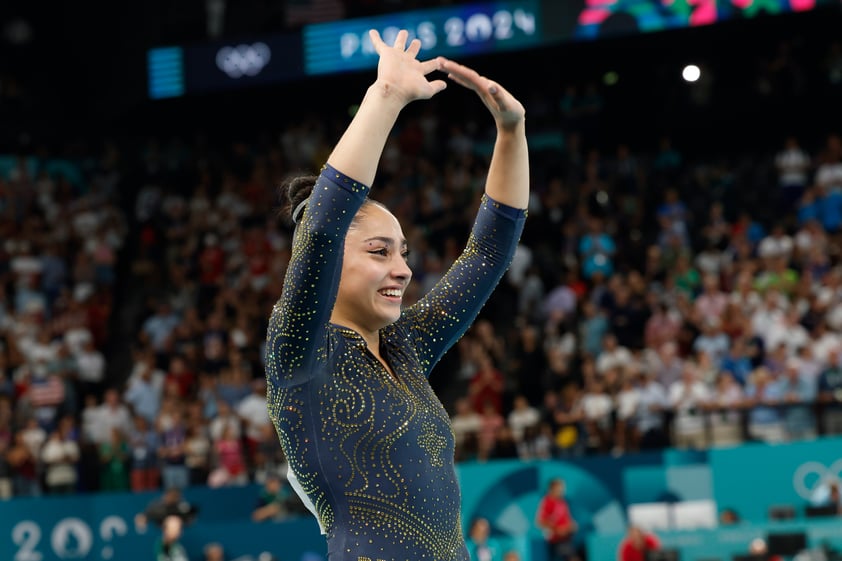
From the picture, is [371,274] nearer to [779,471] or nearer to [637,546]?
[637,546]

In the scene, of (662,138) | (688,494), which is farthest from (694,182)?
(688,494)

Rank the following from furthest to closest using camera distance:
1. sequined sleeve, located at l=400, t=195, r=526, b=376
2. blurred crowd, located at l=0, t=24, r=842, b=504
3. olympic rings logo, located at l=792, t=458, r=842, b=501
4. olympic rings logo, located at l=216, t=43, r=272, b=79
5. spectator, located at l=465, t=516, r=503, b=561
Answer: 1. olympic rings logo, located at l=216, t=43, r=272, b=79
2. blurred crowd, located at l=0, t=24, r=842, b=504
3. olympic rings logo, located at l=792, t=458, r=842, b=501
4. spectator, located at l=465, t=516, r=503, b=561
5. sequined sleeve, located at l=400, t=195, r=526, b=376

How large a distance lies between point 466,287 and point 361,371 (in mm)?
524


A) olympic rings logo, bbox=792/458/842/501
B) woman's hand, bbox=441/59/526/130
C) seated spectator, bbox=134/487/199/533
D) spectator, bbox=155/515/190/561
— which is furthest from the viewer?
seated spectator, bbox=134/487/199/533

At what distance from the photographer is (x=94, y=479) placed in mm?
13562

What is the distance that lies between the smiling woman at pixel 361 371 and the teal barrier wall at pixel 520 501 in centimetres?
903

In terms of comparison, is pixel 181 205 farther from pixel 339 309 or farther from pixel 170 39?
pixel 339 309

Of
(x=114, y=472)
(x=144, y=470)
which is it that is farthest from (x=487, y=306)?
(x=114, y=472)

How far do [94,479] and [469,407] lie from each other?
394 cm

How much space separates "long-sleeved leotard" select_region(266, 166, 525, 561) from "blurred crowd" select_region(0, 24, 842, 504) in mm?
9765

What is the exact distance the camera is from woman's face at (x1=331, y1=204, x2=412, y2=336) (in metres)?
2.79

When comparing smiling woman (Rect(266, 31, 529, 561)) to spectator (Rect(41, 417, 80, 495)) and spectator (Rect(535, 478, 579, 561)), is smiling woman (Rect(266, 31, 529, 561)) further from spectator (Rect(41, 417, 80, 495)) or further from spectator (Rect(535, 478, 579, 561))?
spectator (Rect(41, 417, 80, 495))

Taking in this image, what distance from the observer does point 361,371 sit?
2.77 meters

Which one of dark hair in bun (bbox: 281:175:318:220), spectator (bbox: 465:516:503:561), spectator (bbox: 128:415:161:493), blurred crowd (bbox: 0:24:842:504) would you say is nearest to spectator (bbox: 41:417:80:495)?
blurred crowd (bbox: 0:24:842:504)
